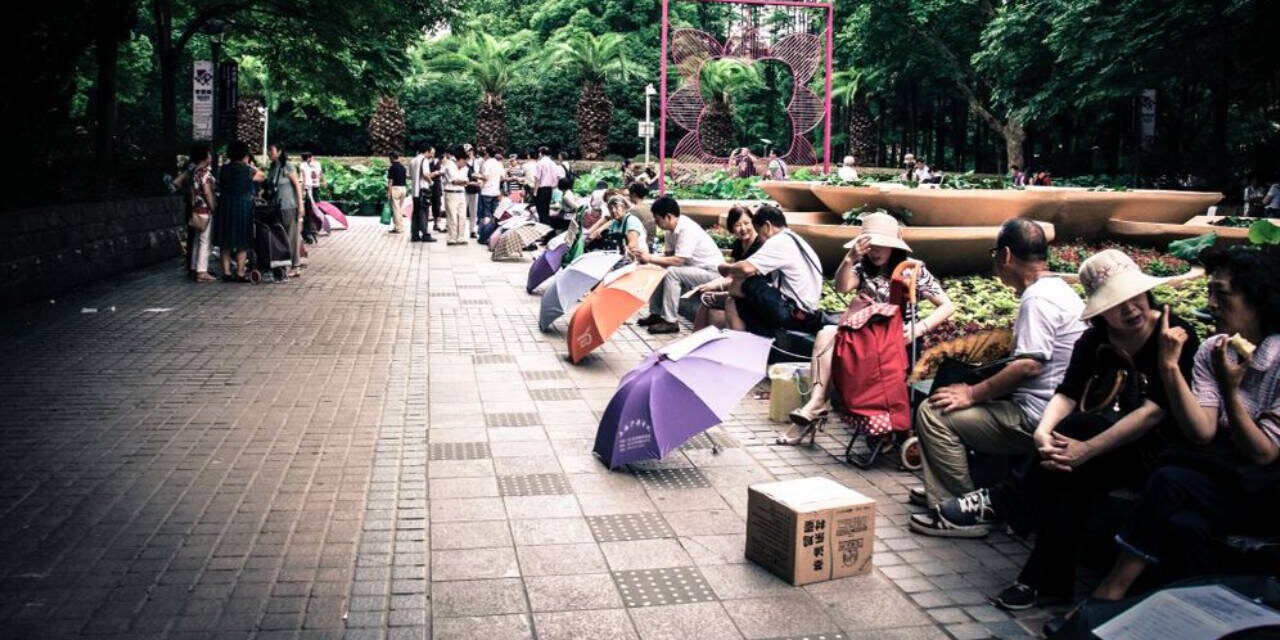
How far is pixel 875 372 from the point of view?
6.71 m

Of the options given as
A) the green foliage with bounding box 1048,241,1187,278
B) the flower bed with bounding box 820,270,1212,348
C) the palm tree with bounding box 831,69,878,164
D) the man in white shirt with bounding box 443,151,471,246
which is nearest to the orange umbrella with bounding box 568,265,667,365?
the flower bed with bounding box 820,270,1212,348

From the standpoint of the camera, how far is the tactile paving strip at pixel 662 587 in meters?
4.82

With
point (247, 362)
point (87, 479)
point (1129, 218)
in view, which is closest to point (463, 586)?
point (87, 479)

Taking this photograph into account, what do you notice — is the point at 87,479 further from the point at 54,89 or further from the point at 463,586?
the point at 54,89

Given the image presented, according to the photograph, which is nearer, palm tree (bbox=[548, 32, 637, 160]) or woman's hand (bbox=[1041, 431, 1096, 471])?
woman's hand (bbox=[1041, 431, 1096, 471])

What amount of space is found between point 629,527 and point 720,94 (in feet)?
139

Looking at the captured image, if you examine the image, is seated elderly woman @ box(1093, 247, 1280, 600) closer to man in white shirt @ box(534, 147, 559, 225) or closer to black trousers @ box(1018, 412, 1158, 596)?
black trousers @ box(1018, 412, 1158, 596)

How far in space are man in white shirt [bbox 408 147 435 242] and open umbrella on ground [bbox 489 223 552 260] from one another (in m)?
3.72

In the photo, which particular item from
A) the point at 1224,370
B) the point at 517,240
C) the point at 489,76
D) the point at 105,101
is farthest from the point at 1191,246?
the point at 489,76

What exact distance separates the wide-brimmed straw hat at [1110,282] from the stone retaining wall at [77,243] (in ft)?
37.6

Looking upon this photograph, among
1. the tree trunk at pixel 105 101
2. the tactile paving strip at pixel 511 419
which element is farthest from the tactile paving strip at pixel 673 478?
the tree trunk at pixel 105 101

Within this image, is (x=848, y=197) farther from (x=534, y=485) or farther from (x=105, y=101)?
(x=105, y=101)

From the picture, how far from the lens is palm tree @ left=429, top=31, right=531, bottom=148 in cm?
4641

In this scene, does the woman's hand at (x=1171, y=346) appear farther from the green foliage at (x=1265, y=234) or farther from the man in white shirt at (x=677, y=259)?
the man in white shirt at (x=677, y=259)
